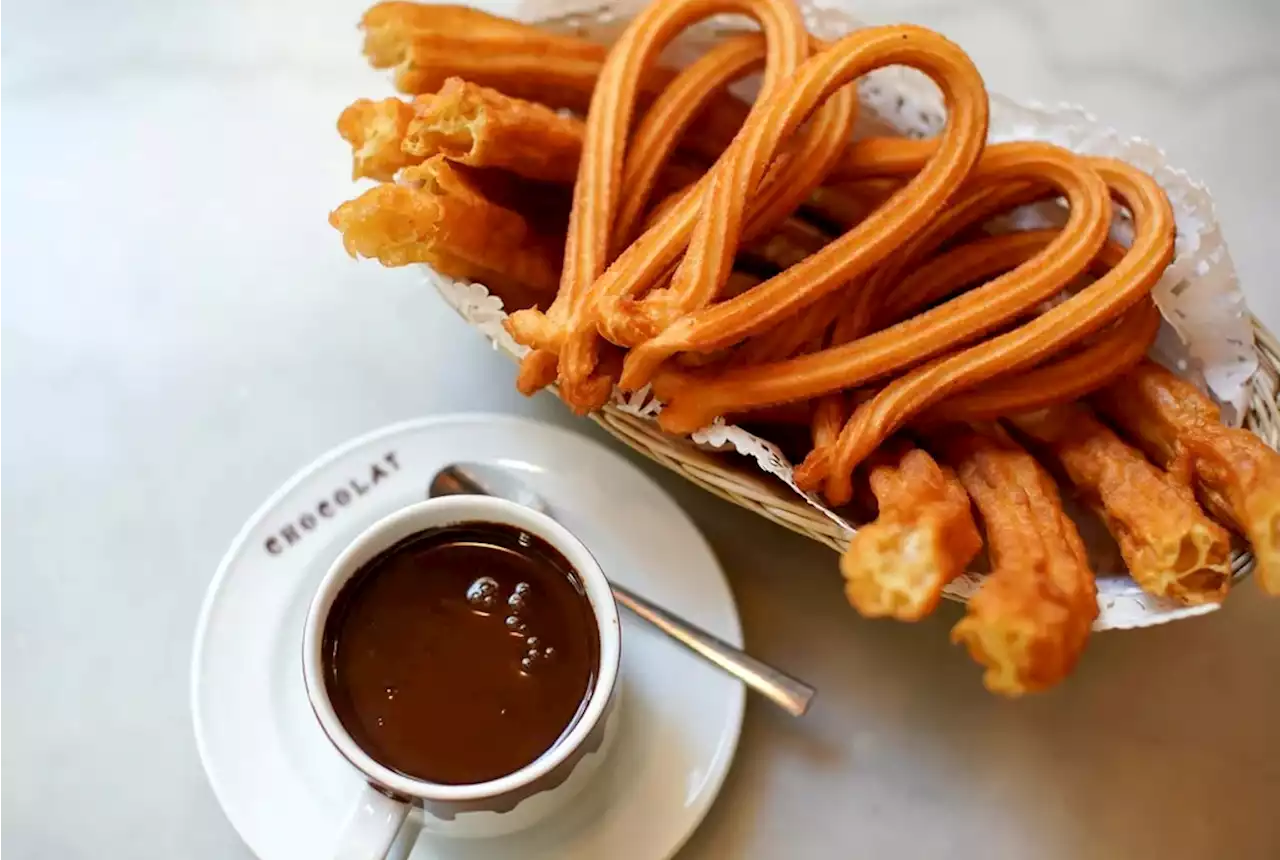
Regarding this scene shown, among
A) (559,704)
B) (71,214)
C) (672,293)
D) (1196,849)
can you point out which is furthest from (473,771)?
(71,214)

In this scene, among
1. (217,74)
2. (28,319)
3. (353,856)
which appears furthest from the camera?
(217,74)

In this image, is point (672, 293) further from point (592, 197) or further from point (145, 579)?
point (145, 579)

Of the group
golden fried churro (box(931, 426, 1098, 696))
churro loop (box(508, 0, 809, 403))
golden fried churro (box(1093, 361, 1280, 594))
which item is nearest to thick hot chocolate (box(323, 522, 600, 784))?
churro loop (box(508, 0, 809, 403))

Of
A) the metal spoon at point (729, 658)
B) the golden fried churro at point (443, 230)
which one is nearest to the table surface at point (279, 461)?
the metal spoon at point (729, 658)

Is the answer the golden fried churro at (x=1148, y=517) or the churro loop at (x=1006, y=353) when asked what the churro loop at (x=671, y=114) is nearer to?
the churro loop at (x=1006, y=353)

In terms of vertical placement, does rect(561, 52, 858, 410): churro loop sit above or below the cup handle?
above

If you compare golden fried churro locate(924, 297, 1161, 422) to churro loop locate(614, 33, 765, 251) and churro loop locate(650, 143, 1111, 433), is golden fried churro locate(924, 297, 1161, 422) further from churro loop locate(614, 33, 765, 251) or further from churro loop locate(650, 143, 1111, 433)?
churro loop locate(614, 33, 765, 251)
